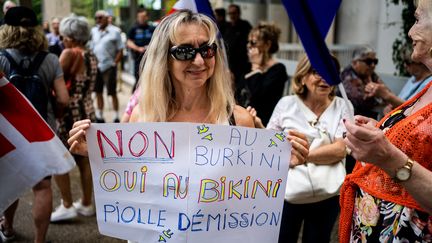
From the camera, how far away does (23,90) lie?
339 cm

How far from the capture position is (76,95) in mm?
4203

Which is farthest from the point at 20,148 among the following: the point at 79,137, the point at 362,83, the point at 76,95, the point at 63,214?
the point at 362,83

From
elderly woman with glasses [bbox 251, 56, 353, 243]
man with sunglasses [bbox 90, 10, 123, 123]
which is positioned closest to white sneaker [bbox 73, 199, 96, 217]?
elderly woman with glasses [bbox 251, 56, 353, 243]

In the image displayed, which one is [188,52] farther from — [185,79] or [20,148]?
[20,148]

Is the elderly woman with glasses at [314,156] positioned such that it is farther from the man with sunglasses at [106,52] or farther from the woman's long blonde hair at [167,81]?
the man with sunglasses at [106,52]

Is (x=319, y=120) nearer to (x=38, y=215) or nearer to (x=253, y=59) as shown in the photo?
(x=253, y=59)

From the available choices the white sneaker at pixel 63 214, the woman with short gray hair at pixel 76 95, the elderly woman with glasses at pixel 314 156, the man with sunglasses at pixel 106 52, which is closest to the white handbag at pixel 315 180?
the elderly woman with glasses at pixel 314 156

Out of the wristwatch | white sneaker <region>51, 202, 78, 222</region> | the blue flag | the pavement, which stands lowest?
the pavement

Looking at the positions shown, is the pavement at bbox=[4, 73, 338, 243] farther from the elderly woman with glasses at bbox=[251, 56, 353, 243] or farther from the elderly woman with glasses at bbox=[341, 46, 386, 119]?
the elderly woman with glasses at bbox=[251, 56, 353, 243]

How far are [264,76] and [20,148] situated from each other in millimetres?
2581

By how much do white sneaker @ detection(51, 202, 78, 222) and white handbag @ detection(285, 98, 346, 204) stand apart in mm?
2459

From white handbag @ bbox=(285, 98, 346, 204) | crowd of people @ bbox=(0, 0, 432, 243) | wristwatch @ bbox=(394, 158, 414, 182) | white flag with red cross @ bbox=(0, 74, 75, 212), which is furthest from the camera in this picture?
white handbag @ bbox=(285, 98, 346, 204)

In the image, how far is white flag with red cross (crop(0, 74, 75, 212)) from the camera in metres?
1.86

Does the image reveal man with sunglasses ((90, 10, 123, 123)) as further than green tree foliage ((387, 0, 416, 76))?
Yes
